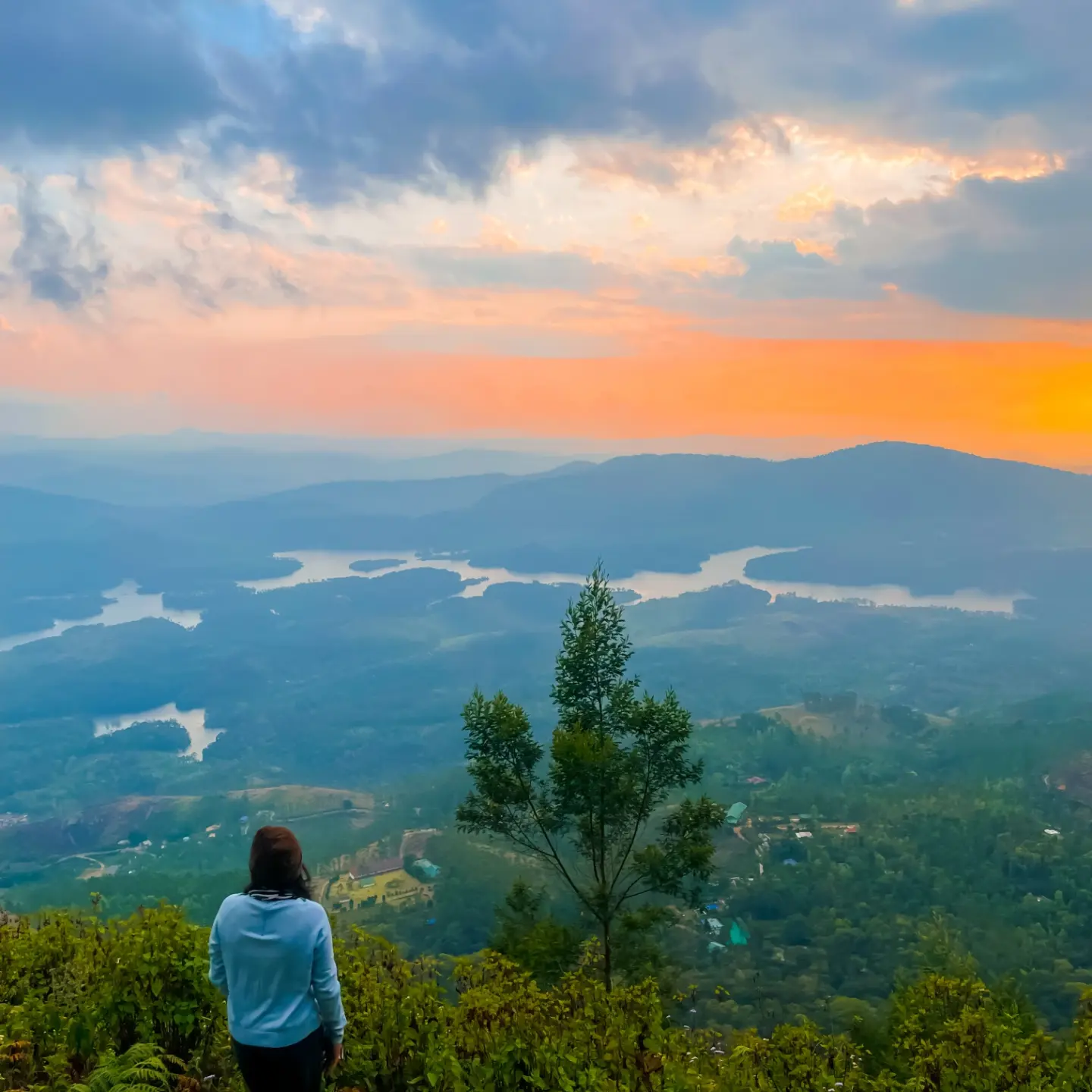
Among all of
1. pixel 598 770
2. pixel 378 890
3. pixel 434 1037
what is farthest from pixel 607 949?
pixel 378 890

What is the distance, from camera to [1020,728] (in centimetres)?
8806

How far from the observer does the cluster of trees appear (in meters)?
4.31

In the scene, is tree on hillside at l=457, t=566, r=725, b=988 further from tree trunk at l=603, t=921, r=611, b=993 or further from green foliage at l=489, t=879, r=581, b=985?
green foliage at l=489, t=879, r=581, b=985

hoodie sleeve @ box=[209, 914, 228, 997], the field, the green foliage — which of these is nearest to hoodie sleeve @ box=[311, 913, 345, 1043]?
hoodie sleeve @ box=[209, 914, 228, 997]

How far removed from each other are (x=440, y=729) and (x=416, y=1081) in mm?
120199

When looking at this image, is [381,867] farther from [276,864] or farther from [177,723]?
[177,723]

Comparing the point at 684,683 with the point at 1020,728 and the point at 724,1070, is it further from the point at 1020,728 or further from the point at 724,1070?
the point at 724,1070

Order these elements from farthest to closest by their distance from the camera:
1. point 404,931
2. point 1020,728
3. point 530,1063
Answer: point 1020,728
point 404,931
point 530,1063

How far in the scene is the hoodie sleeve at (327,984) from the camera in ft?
10.5

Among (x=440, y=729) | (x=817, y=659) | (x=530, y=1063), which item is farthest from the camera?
(x=817, y=659)

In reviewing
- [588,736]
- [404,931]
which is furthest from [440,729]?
[588,736]

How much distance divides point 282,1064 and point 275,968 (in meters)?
0.49

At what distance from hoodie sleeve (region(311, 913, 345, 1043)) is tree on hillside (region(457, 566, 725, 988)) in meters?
6.49

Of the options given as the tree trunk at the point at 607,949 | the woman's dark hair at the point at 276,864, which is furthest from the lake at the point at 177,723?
the woman's dark hair at the point at 276,864
